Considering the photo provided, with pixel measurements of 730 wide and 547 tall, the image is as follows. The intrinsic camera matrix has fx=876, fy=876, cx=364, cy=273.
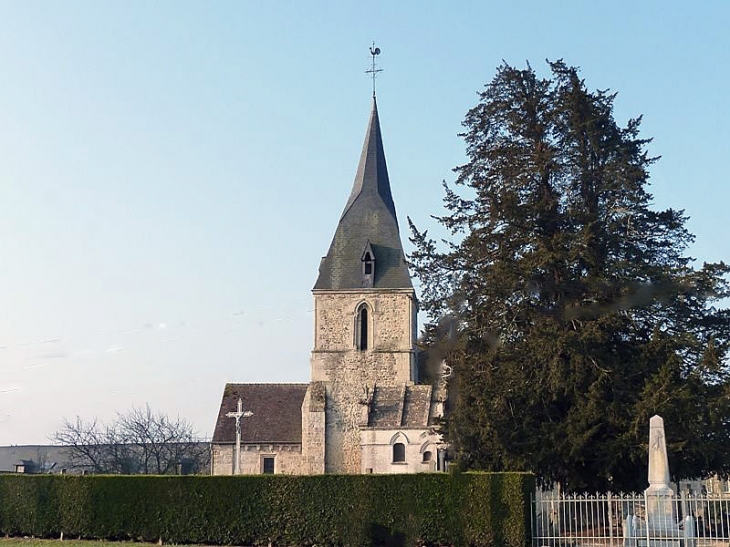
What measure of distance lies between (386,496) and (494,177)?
1142 cm

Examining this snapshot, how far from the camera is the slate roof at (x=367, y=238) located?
45.4 m


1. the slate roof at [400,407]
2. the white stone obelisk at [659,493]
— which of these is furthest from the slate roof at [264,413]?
the white stone obelisk at [659,493]

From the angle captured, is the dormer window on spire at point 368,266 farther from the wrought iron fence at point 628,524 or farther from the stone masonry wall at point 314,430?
the wrought iron fence at point 628,524

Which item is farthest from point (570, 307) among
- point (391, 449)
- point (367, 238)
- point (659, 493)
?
point (367, 238)

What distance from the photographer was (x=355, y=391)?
144 feet

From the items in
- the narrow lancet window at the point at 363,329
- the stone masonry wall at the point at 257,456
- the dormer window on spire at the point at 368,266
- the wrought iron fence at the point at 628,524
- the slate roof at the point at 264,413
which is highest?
the dormer window on spire at the point at 368,266

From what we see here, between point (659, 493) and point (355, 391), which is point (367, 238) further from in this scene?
point (659, 493)

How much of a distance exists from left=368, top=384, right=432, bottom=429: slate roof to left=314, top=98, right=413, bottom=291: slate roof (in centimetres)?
540

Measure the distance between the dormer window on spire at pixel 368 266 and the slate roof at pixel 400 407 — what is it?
5.55 meters

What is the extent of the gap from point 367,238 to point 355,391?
8.13 metres

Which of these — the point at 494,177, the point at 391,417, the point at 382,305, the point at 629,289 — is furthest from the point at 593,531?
the point at 382,305

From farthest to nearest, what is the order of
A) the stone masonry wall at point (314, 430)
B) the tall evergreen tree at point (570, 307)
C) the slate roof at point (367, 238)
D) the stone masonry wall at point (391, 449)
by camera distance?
1. the slate roof at point (367, 238)
2. the stone masonry wall at point (314, 430)
3. the stone masonry wall at point (391, 449)
4. the tall evergreen tree at point (570, 307)

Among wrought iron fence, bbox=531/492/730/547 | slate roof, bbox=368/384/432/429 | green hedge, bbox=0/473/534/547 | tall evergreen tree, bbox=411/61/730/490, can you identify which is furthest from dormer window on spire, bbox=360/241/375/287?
green hedge, bbox=0/473/534/547

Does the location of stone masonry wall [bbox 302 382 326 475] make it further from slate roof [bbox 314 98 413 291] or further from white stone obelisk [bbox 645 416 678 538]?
white stone obelisk [bbox 645 416 678 538]
